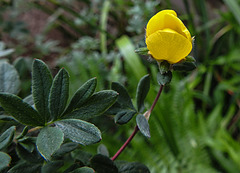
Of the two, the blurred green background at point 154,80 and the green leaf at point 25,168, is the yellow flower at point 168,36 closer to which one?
the green leaf at point 25,168

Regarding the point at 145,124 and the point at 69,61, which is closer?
the point at 145,124

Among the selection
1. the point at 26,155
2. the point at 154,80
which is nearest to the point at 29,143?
the point at 26,155

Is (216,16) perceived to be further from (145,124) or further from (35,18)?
(145,124)

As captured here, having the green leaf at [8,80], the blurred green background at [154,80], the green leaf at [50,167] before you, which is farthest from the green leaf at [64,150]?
the blurred green background at [154,80]

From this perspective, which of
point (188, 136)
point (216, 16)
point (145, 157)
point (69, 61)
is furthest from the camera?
point (216, 16)

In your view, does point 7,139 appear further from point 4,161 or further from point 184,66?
point 184,66

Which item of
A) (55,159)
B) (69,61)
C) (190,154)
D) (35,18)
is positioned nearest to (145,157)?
(190,154)

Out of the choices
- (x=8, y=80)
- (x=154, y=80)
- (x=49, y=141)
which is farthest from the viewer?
(x=154, y=80)

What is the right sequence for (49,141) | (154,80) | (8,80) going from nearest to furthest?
(49,141) < (8,80) < (154,80)
